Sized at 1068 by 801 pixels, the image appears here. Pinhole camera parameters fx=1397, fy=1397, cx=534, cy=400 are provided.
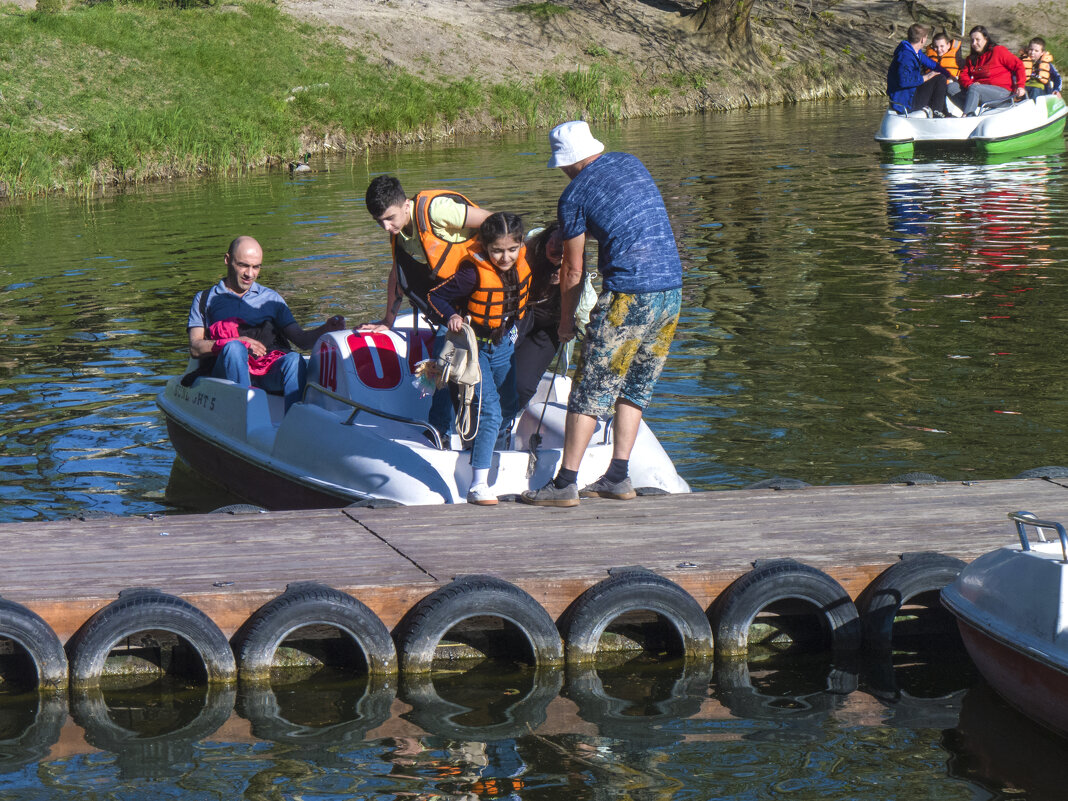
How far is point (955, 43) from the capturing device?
25.0 meters

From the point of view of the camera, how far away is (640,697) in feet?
18.6

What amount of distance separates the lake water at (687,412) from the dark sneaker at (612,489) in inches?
48.2

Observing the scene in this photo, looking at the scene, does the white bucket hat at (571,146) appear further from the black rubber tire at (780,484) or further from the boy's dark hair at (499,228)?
the black rubber tire at (780,484)

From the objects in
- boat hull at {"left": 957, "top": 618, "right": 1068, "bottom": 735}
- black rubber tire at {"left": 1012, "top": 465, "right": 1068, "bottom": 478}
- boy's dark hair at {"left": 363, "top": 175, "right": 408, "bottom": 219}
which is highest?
boy's dark hair at {"left": 363, "top": 175, "right": 408, "bottom": 219}

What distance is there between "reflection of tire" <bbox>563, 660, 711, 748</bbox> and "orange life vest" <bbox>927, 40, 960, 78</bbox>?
21.0 meters

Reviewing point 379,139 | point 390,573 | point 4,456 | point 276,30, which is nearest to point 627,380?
point 390,573

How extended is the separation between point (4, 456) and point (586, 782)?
256 inches

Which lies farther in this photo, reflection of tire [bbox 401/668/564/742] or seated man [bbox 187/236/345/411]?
seated man [bbox 187/236/345/411]

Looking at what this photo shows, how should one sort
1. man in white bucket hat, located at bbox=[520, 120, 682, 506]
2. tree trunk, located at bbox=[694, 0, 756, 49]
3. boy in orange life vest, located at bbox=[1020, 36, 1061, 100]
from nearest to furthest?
1. man in white bucket hat, located at bbox=[520, 120, 682, 506]
2. boy in orange life vest, located at bbox=[1020, 36, 1061, 100]
3. tree trunk, located at bbox=[694, 0, 756, 49]

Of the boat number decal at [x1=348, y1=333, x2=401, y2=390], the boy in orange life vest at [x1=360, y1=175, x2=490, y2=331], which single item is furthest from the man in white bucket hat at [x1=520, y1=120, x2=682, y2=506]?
the boat number decal at [x1=348, y1=333, x2=401, y2=390]

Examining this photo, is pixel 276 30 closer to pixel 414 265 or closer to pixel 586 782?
pixel 414 265

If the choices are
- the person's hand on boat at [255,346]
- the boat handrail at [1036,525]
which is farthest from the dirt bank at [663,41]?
the boat handrail at [1036,525]

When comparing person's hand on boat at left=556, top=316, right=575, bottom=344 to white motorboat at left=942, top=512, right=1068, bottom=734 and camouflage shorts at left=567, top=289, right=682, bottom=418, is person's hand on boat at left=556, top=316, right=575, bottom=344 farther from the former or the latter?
white motorboat at left=942, top=512, right=1068, bottom=734

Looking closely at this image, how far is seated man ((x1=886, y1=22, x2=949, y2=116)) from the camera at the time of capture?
24.5m
